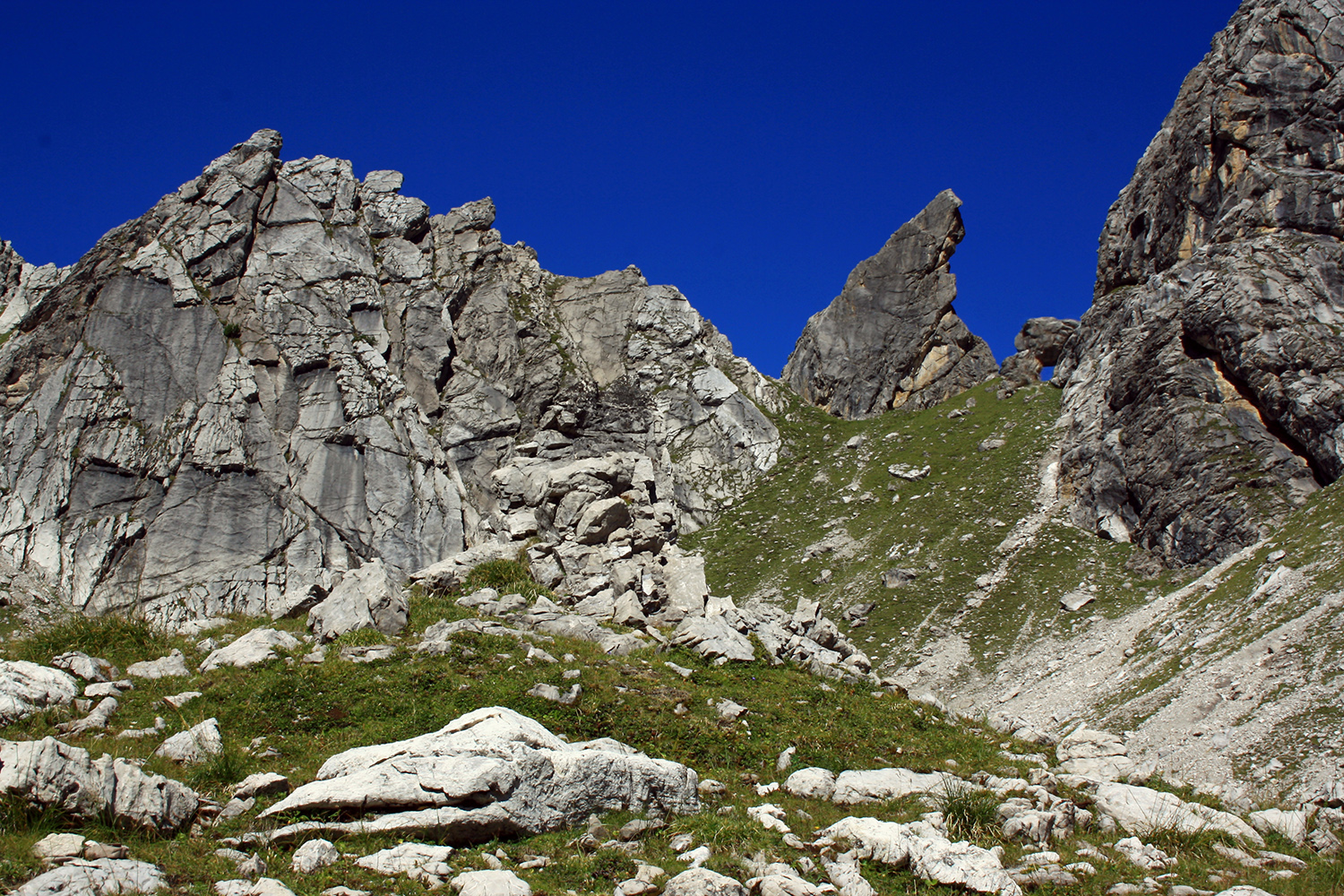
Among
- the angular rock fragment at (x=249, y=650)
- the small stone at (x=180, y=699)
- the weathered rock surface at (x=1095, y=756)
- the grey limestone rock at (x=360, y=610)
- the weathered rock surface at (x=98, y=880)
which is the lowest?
the weathered rock surface at (x=98, y=880)

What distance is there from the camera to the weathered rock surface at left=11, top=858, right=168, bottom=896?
7.48 m

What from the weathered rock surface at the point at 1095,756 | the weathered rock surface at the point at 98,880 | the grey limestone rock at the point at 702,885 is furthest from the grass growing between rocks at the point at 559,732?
the weathered rock surface at the point at 1095,756

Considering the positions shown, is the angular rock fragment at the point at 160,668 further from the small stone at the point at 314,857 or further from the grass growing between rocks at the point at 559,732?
the small stone at the point at 314,857

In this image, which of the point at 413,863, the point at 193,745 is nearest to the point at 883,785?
the point at 413,863

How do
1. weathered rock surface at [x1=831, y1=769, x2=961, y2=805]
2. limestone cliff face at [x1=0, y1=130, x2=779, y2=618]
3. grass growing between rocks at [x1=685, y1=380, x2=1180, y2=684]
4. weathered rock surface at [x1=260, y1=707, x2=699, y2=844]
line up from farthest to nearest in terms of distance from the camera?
limestone cliff face at [x1=0, y1=130, x2=779, y2=618], grass growing between rocks at [x1=685, y1=380, x2=1180, y2=684], weathered rock surface at [x1=831, y1=769, x2=961, y2=805], weathered rock surface at [x1=260, y1=707, x2=699, y2=844]

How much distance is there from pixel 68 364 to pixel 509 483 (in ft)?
173

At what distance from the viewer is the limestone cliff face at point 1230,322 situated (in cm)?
4541

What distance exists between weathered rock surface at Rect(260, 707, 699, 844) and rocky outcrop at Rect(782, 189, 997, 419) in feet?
269

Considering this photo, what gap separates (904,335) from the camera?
9369 centimetres

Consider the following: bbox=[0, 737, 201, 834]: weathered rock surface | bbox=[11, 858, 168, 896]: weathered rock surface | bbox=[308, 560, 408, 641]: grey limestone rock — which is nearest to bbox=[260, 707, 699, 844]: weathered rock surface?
bbox=[0, 737, 201, 834]: weathered rock surface

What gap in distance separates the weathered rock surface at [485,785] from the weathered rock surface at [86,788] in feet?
3.88

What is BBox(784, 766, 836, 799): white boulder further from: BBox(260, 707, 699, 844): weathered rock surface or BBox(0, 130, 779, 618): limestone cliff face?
BBox(0, 130, 779, 618): limestone cliff face

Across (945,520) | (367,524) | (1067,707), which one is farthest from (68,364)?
(1067,707)

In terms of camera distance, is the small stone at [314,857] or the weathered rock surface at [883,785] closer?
the small stone at [314,857]
